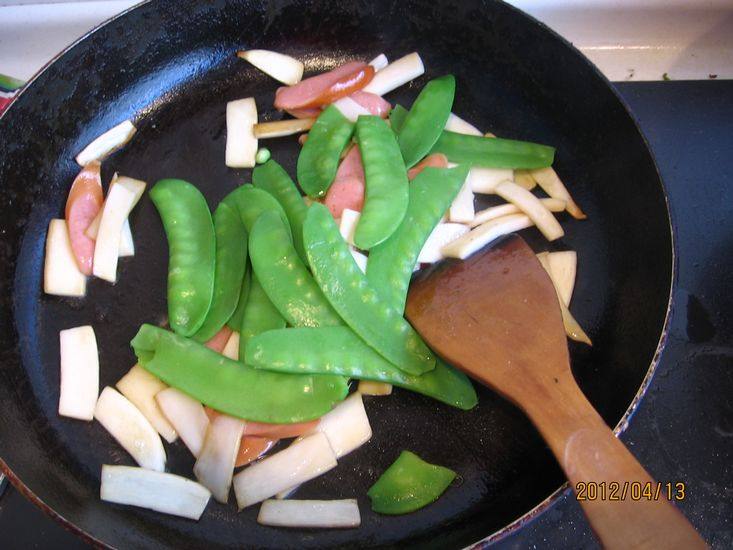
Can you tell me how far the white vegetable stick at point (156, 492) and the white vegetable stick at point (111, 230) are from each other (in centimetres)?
49

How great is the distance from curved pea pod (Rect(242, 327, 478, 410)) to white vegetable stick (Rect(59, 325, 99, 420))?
41 cm

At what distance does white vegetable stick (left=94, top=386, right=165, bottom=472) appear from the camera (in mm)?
1386

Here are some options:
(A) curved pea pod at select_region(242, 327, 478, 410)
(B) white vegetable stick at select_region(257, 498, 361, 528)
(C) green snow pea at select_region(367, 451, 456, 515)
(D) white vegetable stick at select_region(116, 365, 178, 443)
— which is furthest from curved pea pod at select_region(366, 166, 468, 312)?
(D) white vegetable stick at select_region(116, 365, 178, 443)

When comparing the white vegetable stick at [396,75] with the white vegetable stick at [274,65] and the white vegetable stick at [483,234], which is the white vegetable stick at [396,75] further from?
the white vegetable stick at [483,234]

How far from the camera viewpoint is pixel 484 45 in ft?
5.60

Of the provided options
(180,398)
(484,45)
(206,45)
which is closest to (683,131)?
(484,45)

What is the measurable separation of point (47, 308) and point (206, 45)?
2.74 feet

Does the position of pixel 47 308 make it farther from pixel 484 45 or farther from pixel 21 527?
pixel 484 45

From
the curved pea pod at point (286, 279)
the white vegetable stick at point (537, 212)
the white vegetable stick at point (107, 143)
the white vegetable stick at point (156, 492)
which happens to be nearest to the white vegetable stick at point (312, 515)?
the white vegetable stick at point (156, 492)

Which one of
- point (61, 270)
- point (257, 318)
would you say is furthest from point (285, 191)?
point (61, 270)

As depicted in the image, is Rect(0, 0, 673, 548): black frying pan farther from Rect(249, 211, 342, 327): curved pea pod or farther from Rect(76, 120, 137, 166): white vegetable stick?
Rect(249, 211, 342, 327): curved pea pod

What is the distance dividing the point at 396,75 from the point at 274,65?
348mm

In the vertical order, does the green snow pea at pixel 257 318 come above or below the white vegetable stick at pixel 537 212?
below

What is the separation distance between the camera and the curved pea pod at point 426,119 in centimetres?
159
